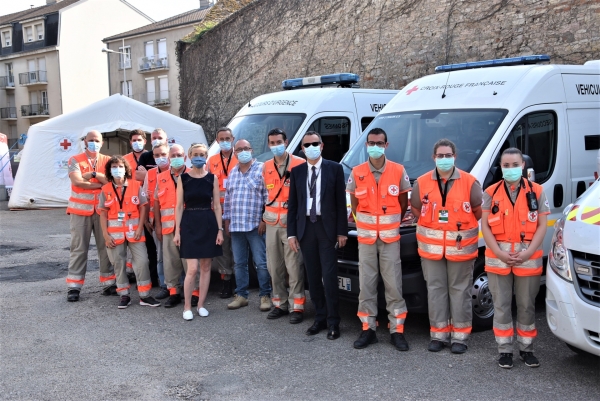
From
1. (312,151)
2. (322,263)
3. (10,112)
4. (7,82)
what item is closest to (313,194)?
(312,151)

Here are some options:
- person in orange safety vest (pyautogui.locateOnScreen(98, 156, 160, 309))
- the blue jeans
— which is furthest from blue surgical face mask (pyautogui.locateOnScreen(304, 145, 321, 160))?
person in orange safety vest (pyautogui.locateOnScreen(98, 156, 160, 309))

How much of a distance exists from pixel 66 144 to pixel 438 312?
48.8 ft

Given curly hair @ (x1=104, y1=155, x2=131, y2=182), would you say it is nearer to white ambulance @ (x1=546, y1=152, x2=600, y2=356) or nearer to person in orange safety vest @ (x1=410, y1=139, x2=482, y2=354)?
person in orange safety vest @ (x1=410, y1=139, x2=482, y2=354)

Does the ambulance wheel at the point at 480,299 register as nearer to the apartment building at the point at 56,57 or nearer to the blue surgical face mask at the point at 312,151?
the blue surgical face mask at the point at 312,151

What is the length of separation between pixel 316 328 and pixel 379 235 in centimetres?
119

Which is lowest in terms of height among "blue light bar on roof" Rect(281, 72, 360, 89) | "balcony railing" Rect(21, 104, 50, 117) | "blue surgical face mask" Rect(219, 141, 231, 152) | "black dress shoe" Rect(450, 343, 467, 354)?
"black dress shoe" Rect(450, 343, 467, 354)

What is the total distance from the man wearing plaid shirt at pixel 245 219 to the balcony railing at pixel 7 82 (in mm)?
58217

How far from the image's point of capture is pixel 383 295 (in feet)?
18.9

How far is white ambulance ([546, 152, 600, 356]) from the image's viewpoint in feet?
14.5

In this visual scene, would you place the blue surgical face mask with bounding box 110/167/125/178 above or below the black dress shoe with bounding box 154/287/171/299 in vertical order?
above

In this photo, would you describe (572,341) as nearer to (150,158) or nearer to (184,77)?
(150,158)

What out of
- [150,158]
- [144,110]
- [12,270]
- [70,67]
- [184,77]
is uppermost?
[70,67]

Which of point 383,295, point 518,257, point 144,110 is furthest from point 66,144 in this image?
point 518,257

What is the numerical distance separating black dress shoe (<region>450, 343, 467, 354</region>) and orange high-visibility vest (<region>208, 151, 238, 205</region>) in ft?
10.6
